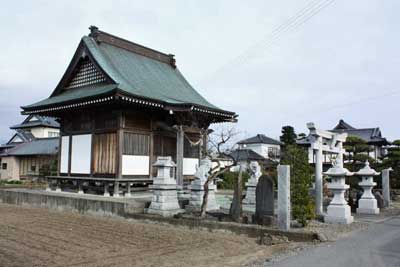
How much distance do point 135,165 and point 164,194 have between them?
469 centimetres

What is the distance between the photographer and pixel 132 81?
1833 cm

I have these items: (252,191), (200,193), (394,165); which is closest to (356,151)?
(394,165)

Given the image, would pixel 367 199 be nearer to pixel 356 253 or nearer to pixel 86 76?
pixel 356 253

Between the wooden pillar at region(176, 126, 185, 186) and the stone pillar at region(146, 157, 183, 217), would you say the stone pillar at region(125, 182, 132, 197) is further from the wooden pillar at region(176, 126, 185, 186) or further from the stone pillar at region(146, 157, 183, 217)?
the stone pillar at region(146, 157, 183, 217)

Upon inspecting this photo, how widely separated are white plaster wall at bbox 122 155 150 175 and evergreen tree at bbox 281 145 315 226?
26.4 ft

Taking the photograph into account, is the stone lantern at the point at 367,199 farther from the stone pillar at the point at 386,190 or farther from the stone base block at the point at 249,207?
the stone base block at the point at 249,207

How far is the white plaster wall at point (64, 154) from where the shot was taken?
19.4 metres

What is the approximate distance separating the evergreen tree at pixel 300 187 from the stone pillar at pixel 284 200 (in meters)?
0.82

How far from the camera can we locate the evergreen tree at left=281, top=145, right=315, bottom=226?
35.7 ft

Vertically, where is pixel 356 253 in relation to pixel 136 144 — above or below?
below

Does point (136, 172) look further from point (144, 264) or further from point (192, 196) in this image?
point (144, 264)

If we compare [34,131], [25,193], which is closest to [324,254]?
[25,193]

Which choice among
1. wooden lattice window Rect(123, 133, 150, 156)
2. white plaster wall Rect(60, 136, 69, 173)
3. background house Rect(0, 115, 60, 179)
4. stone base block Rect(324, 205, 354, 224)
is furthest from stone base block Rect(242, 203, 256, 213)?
background house Rect(0, 115, 60, 179)

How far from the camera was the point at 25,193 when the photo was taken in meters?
18.5
